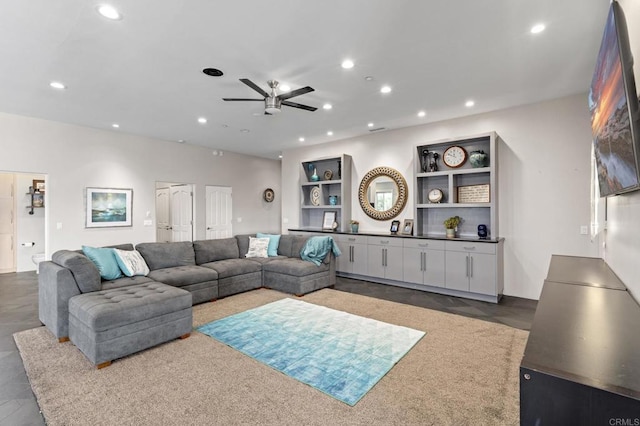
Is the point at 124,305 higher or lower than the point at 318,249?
lower

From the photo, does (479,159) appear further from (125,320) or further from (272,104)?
(125,320)

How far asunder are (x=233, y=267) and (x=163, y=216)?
14.4 ft

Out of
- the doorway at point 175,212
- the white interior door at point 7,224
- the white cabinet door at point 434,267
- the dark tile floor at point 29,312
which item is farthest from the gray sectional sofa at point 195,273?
the white interior door at point 7,224

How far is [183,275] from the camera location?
4215 millimetres

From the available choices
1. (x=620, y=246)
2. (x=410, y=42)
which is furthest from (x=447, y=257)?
(x=410, y=42)

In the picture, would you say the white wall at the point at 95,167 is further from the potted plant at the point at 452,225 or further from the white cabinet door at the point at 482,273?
the white cabinet door at the point at 482,273

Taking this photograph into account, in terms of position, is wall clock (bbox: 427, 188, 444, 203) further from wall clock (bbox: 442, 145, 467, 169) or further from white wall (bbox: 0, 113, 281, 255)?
white wall (bbox: 0, 113, 281, 255)

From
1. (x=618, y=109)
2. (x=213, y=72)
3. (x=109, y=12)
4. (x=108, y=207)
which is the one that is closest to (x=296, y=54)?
(x=213, y=72)

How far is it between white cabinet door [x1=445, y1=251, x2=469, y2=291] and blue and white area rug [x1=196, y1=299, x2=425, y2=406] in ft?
5.67

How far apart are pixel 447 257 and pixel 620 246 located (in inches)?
114

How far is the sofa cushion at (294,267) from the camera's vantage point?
4.86 meters

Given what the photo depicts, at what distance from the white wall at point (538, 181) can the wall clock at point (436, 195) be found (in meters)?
0.91

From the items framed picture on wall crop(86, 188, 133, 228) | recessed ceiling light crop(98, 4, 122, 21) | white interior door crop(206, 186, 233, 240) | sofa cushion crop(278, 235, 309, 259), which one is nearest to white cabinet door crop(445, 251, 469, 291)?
sofa cushion crop(278, 235, 309, 259)

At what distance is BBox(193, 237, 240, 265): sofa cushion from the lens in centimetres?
513
